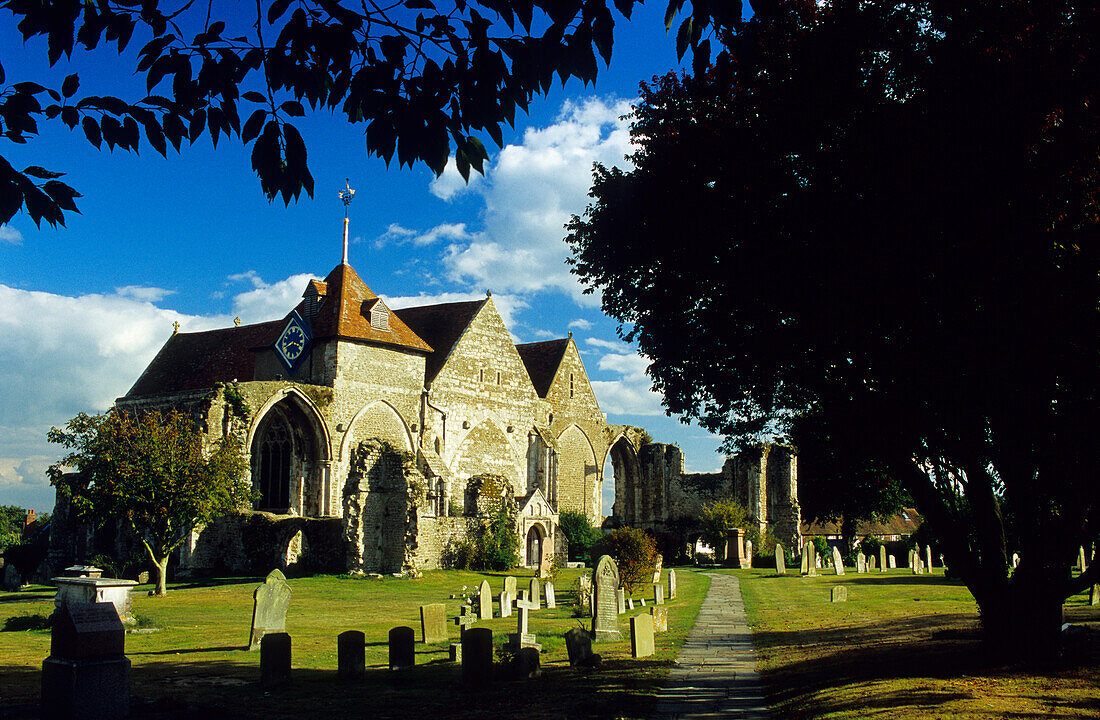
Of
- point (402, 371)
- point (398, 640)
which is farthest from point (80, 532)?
point (398, 640)

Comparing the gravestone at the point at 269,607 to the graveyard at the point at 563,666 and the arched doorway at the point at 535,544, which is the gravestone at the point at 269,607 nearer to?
the graveyard at the point at 563,666

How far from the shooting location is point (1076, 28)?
9.52 m

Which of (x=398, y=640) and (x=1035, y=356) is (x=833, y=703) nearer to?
(x=1035, y=356)

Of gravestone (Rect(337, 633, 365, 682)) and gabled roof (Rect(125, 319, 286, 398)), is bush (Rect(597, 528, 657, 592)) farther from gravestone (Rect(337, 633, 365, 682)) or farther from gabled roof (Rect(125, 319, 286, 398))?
gabled roof (Rect(125, 319, 286, 398))

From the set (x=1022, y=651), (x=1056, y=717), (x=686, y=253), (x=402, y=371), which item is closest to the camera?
(x=1056, y=717)

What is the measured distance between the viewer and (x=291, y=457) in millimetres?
34812

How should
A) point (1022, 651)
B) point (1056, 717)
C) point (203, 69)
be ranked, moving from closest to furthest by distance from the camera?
point (203, 69), point (1056, 717), point (1022, 651)

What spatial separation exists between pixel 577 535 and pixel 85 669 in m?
35.7

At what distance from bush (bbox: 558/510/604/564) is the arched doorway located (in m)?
5.50

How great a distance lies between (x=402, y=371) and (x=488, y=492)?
6.62 meters

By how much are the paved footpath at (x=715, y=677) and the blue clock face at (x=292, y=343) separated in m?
22.6

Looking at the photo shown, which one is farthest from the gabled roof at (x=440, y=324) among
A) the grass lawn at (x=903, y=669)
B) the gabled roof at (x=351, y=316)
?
the grass lawn at (x=903, y=669)

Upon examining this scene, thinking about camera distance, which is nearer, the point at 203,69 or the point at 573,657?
the point at 203,69

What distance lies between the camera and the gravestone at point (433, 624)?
1536 cm
